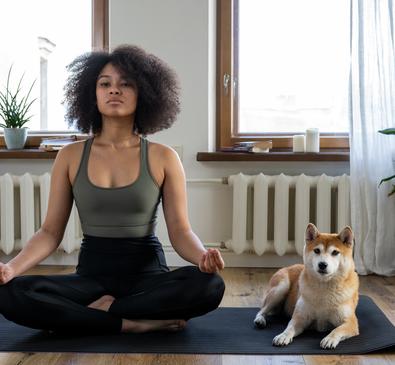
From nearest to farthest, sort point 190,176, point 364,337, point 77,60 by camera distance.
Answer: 1. point 364,337
2. point 77,60
3. point 190,176

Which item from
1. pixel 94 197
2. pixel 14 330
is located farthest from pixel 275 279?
pixel 14 330

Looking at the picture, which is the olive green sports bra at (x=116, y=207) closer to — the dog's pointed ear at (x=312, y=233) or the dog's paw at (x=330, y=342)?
the dog's pointed ear at (x=312, y=233)

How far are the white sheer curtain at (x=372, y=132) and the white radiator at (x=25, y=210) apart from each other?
4.87 ft

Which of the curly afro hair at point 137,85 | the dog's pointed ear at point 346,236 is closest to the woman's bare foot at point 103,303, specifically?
the curly afro hair at point 137,85

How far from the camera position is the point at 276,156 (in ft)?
11.5

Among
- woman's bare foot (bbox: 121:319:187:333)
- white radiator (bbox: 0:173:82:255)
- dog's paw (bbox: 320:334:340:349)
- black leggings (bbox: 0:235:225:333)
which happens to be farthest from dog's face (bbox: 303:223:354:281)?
white radiator (bbox: 0:173:82:255)

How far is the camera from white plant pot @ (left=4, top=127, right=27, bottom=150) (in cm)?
363

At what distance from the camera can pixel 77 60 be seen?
243 centimetres

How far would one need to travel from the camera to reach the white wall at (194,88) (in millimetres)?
3518

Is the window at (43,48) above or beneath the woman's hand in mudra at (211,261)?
above

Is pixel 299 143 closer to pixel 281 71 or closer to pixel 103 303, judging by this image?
pixel 281 71

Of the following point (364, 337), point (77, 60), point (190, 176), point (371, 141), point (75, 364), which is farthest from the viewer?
point (190, 176)

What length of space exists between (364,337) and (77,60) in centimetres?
140

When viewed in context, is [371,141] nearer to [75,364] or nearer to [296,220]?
[296,220]
